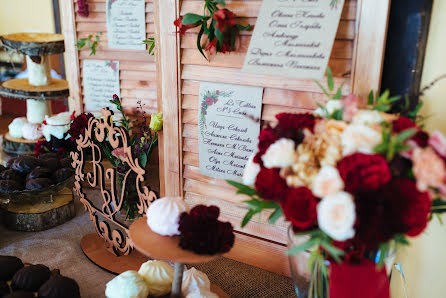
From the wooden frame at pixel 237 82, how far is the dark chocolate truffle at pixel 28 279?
49 cm

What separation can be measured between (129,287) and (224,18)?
0.67 m

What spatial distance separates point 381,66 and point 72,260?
1.02 m

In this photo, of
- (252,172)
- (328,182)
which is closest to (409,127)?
(328,182)

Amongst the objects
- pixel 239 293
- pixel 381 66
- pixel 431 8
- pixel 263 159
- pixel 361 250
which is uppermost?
pixel 431 8

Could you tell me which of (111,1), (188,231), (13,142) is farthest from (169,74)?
(13,142)

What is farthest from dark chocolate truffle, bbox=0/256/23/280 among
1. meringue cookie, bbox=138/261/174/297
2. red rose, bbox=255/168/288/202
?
red rose, bbox=255/168/288/202

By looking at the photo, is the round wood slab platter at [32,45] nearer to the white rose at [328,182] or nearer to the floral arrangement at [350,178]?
the floral arrangement at [350,178]

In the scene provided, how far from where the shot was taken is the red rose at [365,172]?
649 millimetres

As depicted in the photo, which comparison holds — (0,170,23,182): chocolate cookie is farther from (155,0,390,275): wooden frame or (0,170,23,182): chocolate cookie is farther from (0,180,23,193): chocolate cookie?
(155,0,390,275): wooden frame

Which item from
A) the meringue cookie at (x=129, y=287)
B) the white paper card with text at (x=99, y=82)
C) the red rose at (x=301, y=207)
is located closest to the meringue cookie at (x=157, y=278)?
the meringue cookie at (x=129, y=287)

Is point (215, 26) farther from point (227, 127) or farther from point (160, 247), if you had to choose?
point (160, 247)

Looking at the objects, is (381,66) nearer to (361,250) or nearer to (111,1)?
(361,250)

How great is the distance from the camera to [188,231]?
82cm

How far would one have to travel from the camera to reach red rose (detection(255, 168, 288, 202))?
743mm
